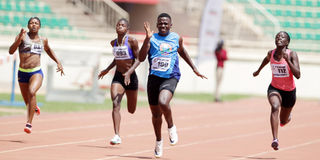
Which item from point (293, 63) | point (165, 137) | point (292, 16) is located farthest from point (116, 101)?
point (292, 16)

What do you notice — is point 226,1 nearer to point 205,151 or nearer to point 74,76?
point 74,76

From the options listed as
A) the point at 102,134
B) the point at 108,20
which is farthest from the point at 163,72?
the point at 108,20

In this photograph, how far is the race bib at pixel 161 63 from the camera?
33.3 ft

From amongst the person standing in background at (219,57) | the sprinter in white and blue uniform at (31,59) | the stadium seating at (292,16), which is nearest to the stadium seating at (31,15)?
the person standing in background at (219,57)

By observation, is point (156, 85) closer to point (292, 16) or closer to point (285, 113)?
point (285, 113)

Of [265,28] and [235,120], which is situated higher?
[265,28]

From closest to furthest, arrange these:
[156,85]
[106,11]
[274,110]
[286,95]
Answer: [156,85], [274,110], [286,95], [106,11]

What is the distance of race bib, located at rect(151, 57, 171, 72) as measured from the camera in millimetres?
10148

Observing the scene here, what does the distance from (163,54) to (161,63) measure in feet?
0.40

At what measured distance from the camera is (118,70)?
11930 millimetres

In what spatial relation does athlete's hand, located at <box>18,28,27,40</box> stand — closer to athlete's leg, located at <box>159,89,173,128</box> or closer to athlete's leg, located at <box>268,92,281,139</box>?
athlete's leg, located at <box>159,89,173,128</box>

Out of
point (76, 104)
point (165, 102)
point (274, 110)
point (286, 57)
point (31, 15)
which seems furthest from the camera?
point (31, 15)

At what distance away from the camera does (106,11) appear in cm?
3291

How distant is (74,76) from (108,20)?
804 cm
